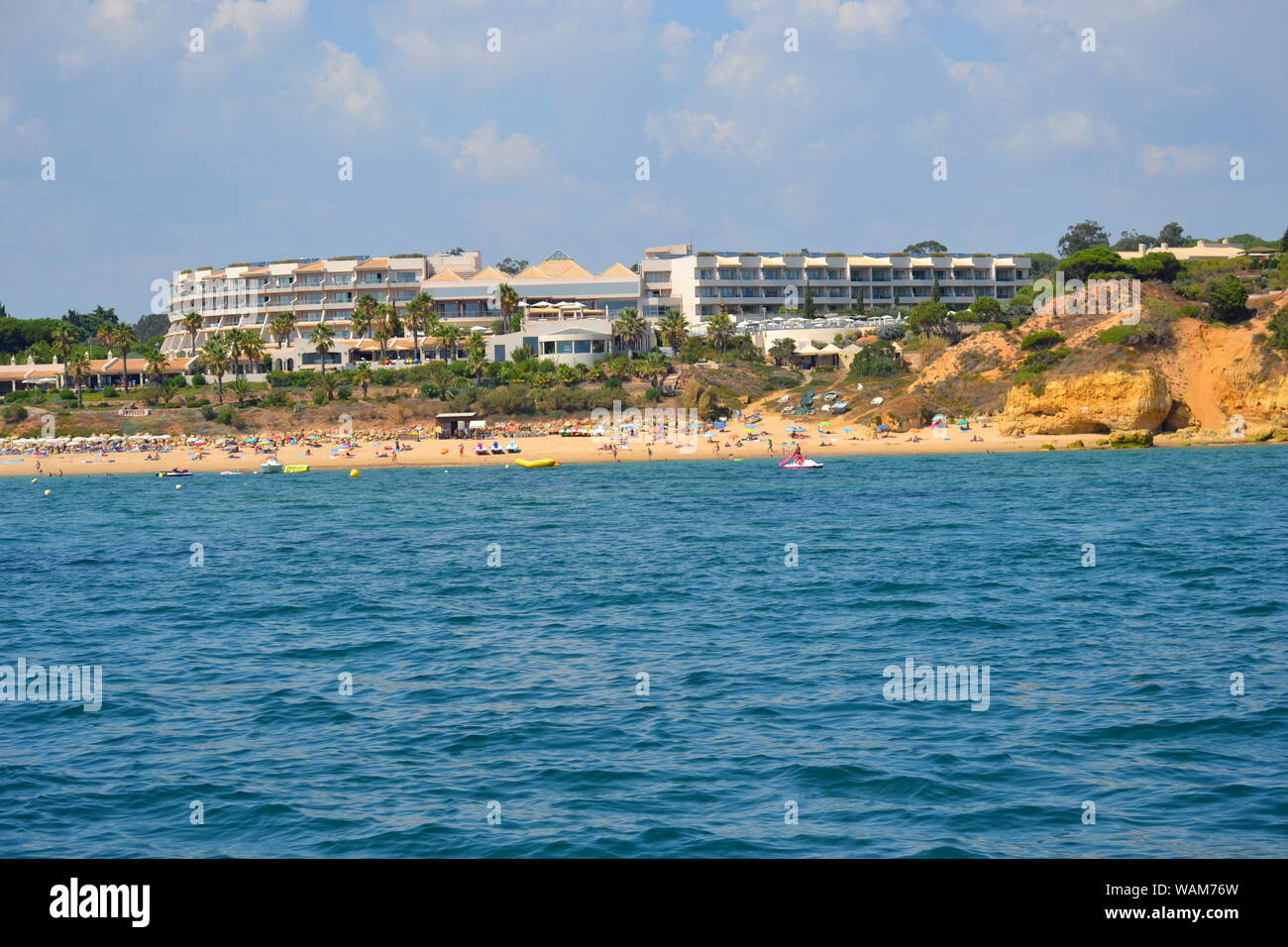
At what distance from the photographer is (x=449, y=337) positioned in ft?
382

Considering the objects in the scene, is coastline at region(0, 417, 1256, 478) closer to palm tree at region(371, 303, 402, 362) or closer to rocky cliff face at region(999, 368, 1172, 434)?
rocky cliff face at region(999, 368, 1172, 434)

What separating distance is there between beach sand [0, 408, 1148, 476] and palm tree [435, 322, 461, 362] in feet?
88.4

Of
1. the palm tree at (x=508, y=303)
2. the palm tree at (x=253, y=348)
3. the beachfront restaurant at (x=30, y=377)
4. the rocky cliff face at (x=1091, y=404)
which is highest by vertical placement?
the palm tree at (x=508, y=303)

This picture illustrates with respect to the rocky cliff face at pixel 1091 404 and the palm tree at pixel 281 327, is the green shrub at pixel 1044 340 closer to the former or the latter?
the rocky cliff face at pixel 1091 404

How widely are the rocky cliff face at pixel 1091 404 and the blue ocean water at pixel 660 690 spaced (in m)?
34.6

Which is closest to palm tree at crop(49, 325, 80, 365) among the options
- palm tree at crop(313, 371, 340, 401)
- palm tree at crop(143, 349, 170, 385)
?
palm tree at crop(143, 349, 170, 385)

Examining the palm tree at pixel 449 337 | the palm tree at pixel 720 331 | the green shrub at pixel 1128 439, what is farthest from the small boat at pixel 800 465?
the palm tree at pixel 449 337

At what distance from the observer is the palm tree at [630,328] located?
386ft

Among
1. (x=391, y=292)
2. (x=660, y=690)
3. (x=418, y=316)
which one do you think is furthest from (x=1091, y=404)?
(x=391, y=292)

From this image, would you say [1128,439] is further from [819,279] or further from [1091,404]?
[819,279]

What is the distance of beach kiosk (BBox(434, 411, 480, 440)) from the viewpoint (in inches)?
3841
